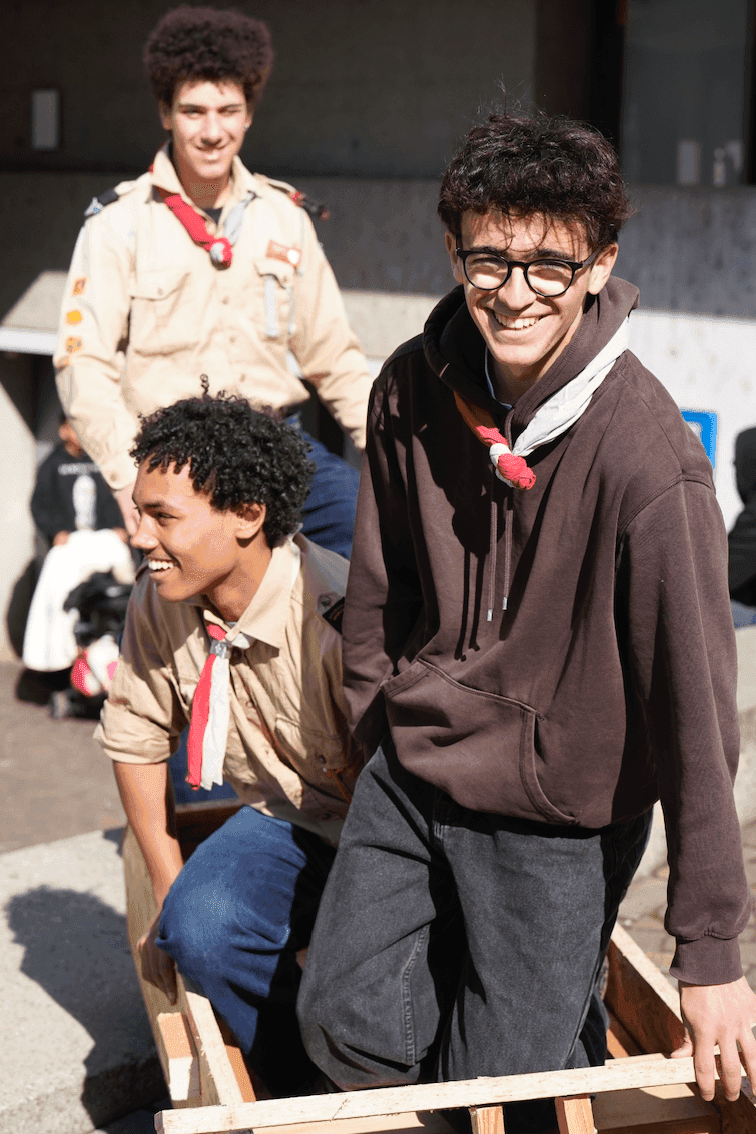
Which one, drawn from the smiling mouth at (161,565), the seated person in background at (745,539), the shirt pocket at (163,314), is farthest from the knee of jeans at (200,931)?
the seated person in background at (745,539)

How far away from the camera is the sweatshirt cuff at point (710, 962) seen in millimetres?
1928

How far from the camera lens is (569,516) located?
2.00 metres

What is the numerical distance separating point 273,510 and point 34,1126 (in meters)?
1.62

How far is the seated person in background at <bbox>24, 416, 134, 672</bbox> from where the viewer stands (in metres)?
8.55

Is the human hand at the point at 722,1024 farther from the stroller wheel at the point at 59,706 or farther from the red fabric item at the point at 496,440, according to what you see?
the stroller wheel at the point at 59,706

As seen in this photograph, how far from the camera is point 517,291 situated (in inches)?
74.6

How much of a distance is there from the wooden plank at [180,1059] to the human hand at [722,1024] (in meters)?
1.02

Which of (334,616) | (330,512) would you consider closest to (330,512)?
(330,512)

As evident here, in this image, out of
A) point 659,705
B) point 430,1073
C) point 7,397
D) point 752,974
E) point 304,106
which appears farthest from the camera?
point 7,397

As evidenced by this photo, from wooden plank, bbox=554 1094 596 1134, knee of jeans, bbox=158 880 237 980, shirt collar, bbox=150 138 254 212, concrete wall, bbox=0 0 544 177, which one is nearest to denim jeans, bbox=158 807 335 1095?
knee of jeans, bbox=158 880 237 980

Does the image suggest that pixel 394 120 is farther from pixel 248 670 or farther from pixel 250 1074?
pixel 250 1074

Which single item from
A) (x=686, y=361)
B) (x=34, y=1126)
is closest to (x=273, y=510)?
(x=34, y=1126)

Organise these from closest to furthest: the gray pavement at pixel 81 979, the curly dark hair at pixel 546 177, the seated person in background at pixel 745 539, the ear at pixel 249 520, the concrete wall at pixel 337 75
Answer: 1. the curly dark hair at pixel 546 177
2. the ear at pixel 249 520
3. the gray pavement at pixel 81 979
4. the seated person in background at pixel 745 539
5. the concrete wall at pixel 337 75

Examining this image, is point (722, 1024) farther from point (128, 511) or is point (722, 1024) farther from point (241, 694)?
point (128, 511)
